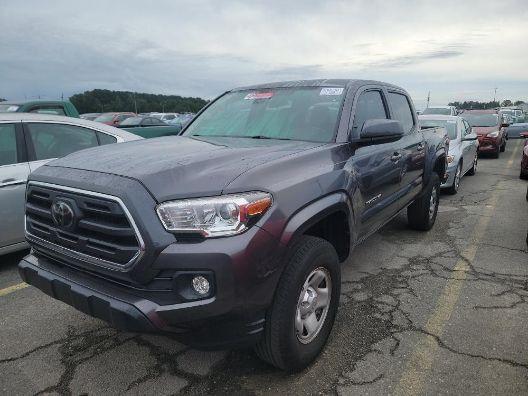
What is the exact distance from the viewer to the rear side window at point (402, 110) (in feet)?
15.6

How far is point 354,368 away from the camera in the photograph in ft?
9.21

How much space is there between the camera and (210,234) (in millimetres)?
2195

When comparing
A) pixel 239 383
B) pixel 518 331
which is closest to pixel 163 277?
pixel 239 383

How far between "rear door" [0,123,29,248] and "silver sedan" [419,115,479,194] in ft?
22.5

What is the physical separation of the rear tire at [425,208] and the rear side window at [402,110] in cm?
88

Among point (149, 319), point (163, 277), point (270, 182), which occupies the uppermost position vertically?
point (270, 182)

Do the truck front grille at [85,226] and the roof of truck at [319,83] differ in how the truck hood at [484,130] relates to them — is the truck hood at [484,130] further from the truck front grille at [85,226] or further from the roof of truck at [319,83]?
the truck front grille at [85,226]

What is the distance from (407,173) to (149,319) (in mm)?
3292

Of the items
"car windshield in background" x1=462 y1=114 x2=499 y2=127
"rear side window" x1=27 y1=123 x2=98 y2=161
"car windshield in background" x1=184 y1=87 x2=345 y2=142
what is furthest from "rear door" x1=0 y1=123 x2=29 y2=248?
"car windshield in background" x1=462 y1=114 x2=499 y2=127

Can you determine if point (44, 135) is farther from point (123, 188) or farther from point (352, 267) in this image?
point (352, 267)

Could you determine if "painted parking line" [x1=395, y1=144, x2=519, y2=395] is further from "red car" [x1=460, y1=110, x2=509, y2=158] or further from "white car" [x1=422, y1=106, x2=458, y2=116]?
"white car" [x1=422, y1=106, x2=458, y2=116]

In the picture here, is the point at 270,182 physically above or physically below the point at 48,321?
above

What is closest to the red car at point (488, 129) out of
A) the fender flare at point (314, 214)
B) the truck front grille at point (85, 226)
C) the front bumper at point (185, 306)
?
the fender flare at point (314, 214)

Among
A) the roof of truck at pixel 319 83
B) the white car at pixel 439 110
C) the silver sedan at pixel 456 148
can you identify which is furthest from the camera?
the white car at pixel 439 110
